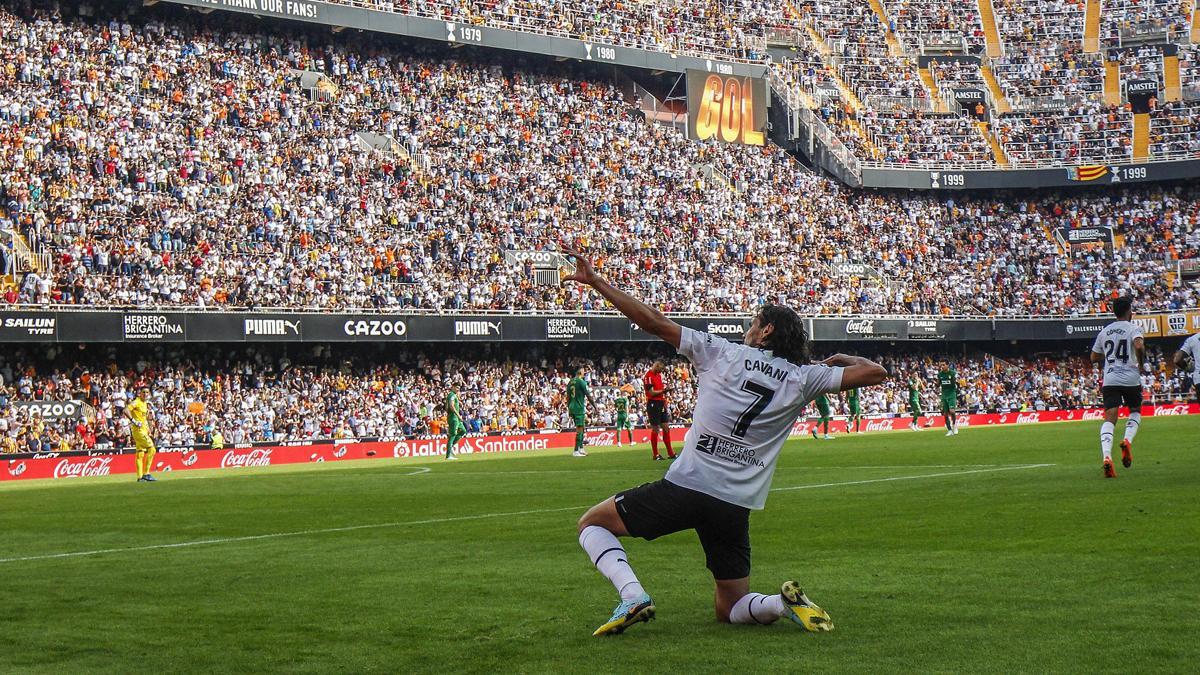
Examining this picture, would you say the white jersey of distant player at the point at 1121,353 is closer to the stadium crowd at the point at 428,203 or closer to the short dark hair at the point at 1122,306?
the short dark hair at the point at 1122,306

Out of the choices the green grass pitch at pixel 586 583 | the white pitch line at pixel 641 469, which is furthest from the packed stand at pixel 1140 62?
the green grass pitch at pixel 586 583

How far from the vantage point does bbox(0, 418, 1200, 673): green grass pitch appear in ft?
24.9

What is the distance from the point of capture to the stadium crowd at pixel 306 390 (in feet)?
137

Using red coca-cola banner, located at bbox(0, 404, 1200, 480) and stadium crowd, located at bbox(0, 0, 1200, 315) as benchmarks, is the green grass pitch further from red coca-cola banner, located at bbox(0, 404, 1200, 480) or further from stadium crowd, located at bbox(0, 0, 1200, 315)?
stadium crowd, located at bbox(0, 0, 1200, 315)

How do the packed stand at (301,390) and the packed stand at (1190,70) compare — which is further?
the packed stand at (1190,70)

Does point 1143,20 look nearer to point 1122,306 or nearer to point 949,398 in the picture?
point 949,398

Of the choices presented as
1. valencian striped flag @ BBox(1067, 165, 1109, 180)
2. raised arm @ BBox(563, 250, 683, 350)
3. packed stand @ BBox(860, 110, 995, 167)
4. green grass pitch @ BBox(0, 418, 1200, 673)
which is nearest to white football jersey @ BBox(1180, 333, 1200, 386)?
green grass pitch @ BBox(0, 418, 1200, 673)

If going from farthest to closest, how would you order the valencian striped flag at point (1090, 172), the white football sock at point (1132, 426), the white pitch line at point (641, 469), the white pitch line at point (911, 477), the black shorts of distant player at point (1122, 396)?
the valencian striped flag at point (1090, 172) < the white pitch line at point (641, 469) < the white pitch line at point (911, 477) < the white football sock at point (1132, 426) < the black shorts of distant player at point (1122, 396)

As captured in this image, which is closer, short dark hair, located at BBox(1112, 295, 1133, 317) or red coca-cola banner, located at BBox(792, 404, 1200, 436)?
short dark hair, located at BBox(1112, 295, 1133, 317)

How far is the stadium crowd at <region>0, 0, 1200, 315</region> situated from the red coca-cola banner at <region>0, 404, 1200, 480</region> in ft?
19.1

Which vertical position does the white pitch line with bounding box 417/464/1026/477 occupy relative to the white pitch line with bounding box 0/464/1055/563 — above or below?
below

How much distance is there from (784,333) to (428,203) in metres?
46.0

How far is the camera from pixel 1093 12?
253 feet

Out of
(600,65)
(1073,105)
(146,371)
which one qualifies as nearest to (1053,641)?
(146,371)
